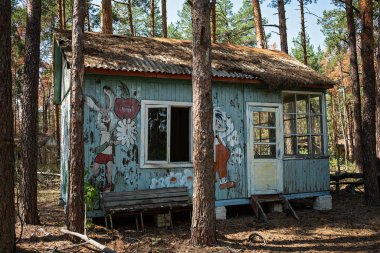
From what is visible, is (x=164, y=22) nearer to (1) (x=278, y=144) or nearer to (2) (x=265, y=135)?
(2) (x=265, y=135)

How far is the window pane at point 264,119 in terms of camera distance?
30.6ft

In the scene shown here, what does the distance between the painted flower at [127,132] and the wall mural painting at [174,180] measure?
104cm

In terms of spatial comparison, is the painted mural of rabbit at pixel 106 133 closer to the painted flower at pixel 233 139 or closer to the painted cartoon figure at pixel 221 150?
the painted cartoon figure at pixel 221 150

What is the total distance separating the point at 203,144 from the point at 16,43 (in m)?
18.0

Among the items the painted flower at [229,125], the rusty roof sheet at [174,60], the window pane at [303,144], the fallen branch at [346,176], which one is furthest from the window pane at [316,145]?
the painted flower at [229,125]

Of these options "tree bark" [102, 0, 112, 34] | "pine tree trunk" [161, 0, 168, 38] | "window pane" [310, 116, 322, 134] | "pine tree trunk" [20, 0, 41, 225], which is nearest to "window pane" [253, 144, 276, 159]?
"window pane" [310, 116, 322, 134]

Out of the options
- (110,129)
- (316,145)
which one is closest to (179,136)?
(110,129)

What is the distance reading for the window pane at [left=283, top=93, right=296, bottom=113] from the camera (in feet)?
31.7

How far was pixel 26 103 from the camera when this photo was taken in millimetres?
7695

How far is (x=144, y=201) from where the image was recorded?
294 inches

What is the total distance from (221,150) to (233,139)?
1.46 ft

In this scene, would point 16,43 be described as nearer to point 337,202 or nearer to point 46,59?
point 46,59

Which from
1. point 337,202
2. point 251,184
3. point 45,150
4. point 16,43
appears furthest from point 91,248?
point 45,150

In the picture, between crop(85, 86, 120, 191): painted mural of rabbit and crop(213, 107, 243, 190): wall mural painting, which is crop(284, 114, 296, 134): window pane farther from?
crop(85, 86, 120, 191): painted mural of rabbit
